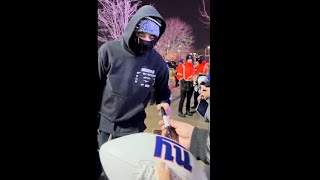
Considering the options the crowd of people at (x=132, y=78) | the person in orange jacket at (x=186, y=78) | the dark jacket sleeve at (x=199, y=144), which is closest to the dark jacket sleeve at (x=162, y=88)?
the crowd of people at (x=132, y=78)

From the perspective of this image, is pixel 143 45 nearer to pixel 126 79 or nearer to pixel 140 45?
pixel 140 45

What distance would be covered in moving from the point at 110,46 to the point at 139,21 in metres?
0.21

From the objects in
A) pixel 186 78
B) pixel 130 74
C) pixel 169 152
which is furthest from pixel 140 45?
pixel 186 78

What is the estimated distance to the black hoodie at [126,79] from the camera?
143 cm

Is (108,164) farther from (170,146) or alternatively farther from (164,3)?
(164,3)

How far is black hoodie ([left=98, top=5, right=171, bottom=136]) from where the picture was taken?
1427mm

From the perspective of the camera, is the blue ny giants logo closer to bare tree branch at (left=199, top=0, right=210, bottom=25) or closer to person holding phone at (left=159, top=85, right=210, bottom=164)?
person holding phone at (left=159, top=85, right=210, bottom=164)

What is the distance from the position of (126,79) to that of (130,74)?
1.4 inches

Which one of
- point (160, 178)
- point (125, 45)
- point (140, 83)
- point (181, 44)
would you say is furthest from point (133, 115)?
point (181, 44)

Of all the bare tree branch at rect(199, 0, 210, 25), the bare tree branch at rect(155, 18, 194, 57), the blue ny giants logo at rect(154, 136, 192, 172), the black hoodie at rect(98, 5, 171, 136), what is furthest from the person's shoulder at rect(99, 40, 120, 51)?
the blue ny giants logo at rect(154, 136, 192, 172)

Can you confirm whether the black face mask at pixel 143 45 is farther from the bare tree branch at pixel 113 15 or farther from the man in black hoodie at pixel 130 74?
the bare tree branch at pixel 113 15

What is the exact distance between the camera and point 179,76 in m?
3.62

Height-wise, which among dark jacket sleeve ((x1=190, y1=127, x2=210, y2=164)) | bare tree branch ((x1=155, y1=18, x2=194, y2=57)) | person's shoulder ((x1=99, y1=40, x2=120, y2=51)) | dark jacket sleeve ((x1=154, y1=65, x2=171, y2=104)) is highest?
bare tree branch ((x1=155, y1=18, x2=194, y2=57))

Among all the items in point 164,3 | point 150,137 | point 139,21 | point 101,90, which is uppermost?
point 164,3
